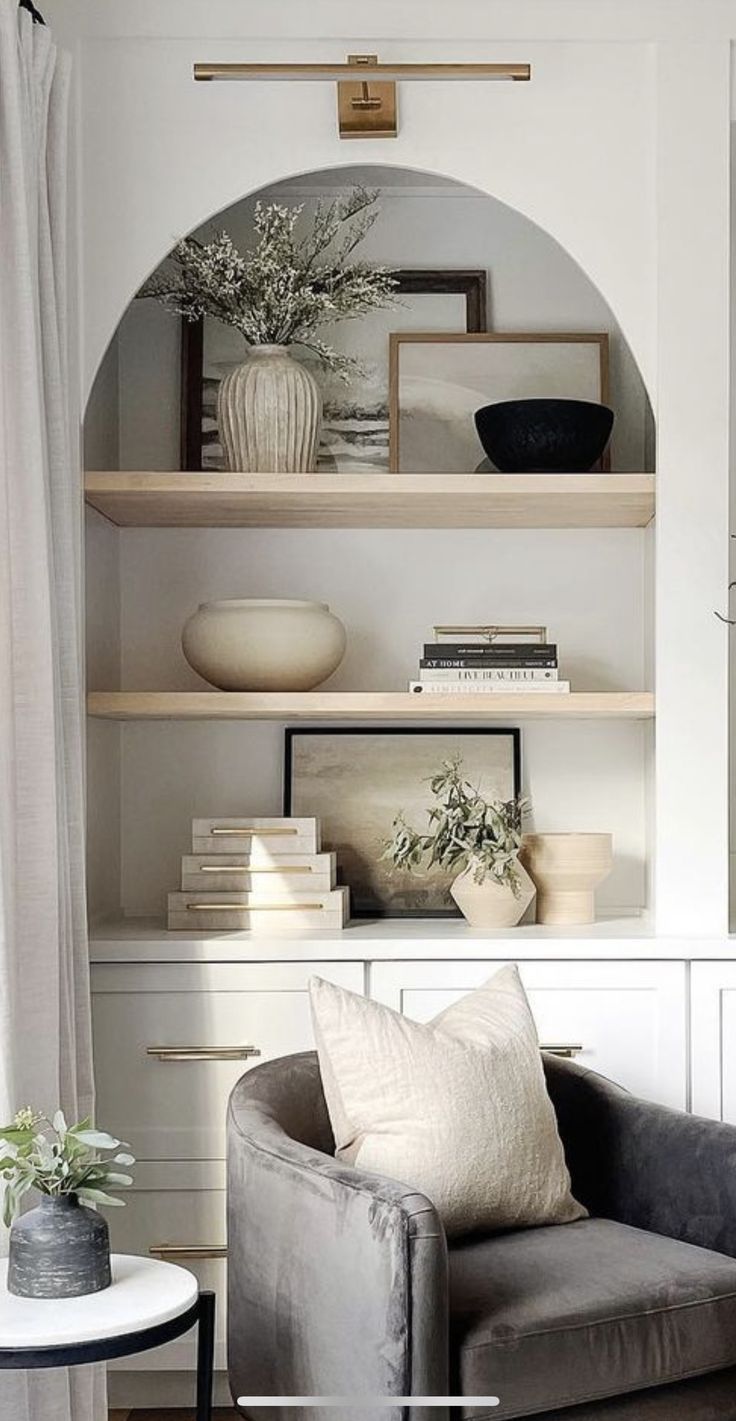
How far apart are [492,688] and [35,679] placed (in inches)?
38.5

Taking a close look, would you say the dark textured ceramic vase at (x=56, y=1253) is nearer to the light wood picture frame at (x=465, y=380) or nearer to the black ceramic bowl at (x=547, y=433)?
the black ceramic bowl at (x=547, y=433)

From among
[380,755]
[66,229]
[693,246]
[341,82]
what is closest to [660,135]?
[693,246]

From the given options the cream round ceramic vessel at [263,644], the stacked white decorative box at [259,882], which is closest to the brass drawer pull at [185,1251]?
the stacked white decorative box at [259,882]

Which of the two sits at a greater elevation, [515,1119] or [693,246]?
[693,246]

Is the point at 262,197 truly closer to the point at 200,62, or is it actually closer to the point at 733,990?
the point at 200,62

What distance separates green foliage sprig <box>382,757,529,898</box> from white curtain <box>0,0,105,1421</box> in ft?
2.32

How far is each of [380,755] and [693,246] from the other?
1.24m

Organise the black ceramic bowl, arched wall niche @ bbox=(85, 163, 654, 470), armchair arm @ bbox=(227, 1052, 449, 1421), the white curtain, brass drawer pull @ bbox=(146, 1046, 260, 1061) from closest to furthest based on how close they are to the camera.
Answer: armchair arm @ bbox=(227, 1052, 449, 1421)
the white curtain
brass drawer pull @ bbox=(146, 1046, 260, 1061)
the black ceramic bowl
arched wall niche @ bbox=(85, 163, 654, 470)

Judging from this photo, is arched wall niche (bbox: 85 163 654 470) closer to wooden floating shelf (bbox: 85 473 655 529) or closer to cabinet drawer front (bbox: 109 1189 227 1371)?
wooden floating shelf (bbox: 85 473 655 529)

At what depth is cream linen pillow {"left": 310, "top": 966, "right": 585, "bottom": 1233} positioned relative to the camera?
8.11 ft

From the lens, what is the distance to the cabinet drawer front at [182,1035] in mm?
3123

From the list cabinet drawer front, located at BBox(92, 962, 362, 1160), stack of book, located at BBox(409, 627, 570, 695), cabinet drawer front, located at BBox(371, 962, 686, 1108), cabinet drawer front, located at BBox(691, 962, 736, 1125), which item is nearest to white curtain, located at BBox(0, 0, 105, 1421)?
cabinet drawer front, located at BBox(92, 962, 362, 1160)

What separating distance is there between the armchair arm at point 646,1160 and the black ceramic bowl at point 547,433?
1184 millimetres

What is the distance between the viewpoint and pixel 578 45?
322 centimetres
